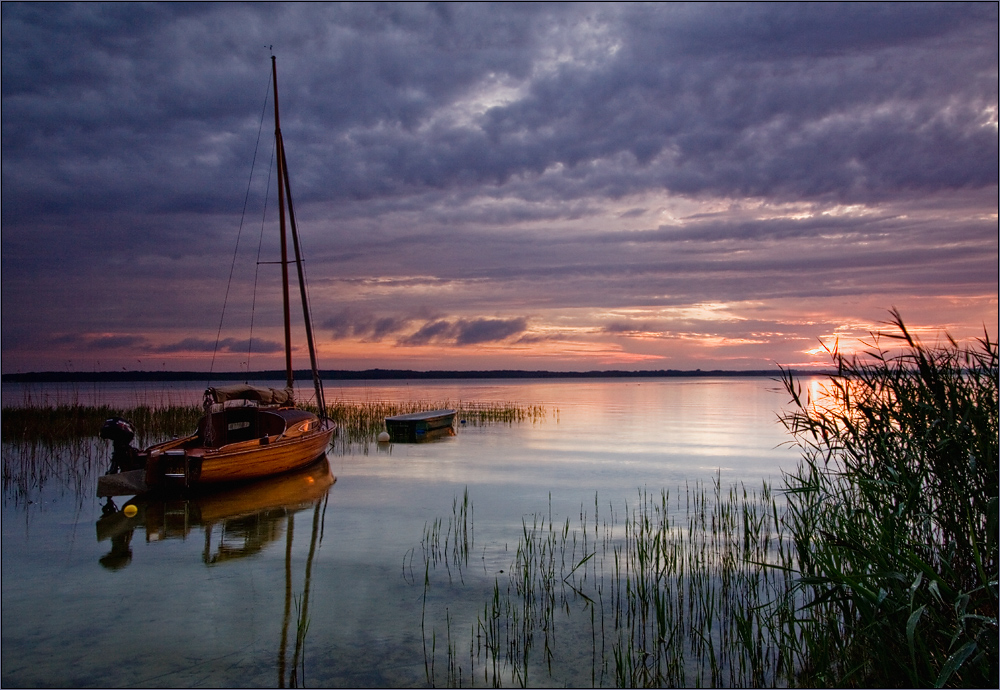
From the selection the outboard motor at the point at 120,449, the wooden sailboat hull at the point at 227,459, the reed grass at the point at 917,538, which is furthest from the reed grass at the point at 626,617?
the outboard motor at the point at 120,449

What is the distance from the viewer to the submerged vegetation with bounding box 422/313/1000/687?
4934mm

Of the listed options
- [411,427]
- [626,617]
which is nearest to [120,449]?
[626,617]

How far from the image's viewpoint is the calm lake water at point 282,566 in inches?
250

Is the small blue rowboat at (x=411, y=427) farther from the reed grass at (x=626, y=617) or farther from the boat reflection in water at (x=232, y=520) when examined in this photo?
the reed grass at (x=626, y=617)

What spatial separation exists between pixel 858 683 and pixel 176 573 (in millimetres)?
8436

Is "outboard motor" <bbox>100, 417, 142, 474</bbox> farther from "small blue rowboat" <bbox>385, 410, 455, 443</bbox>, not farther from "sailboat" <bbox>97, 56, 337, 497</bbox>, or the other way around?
"small blue rowboat" <bbox>385, 410, 455, 443</bbox>

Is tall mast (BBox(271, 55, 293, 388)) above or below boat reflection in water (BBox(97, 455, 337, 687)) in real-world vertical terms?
above

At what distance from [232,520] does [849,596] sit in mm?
10992

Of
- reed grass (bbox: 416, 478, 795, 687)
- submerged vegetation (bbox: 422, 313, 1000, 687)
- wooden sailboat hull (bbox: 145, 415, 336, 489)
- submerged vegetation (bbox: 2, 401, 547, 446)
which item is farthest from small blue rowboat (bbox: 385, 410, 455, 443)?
submerged vegetation (bbox: 422, 313, 1000, 687)

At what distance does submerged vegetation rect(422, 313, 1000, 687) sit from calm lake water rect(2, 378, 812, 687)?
0.31m

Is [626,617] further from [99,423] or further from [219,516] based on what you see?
[99,423]

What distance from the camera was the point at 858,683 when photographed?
17.5ft

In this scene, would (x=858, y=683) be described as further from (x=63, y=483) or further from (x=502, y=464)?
(x=63, y=483)

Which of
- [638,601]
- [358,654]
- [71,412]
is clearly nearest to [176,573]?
[358,654]
